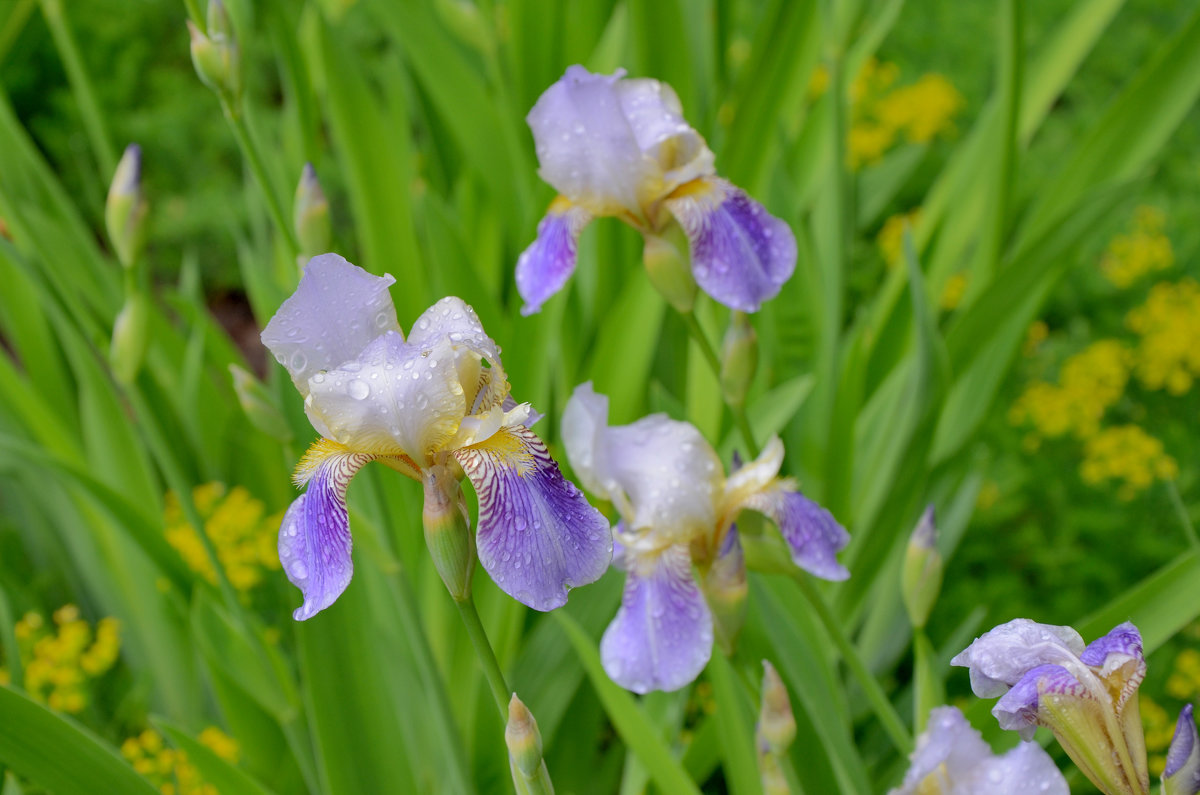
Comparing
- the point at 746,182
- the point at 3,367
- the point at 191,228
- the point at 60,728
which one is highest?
the point at 746,182

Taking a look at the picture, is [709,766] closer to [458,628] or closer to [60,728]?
[458,628]

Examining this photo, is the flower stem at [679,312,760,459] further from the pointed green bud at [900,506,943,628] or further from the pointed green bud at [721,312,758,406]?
the pointed green bud at [900,506,943,628]

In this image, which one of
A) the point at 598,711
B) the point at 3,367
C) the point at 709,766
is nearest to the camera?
the point at 709,766

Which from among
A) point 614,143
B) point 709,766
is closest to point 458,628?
point 709,766

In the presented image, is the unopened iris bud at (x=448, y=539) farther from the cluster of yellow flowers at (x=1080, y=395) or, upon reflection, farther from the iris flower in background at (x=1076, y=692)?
the cluster of yellow flowers at (x=1080, y=395)

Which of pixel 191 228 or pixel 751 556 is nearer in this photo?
pixel 751 556

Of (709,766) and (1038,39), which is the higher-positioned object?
(1038,39)

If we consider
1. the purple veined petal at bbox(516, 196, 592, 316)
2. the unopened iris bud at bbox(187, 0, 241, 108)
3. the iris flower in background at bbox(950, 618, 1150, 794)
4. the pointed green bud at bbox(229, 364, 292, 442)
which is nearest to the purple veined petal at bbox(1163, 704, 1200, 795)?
the iris flower in background at bbox(950, 618, 1150, 794)
